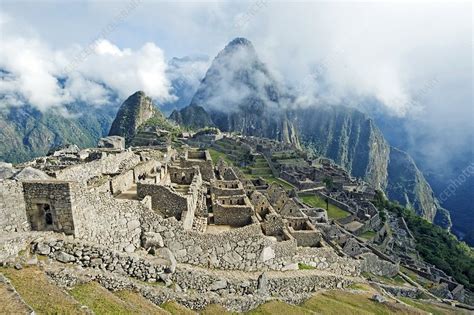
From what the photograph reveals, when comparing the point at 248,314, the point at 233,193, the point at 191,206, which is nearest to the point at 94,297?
the point at 248,314

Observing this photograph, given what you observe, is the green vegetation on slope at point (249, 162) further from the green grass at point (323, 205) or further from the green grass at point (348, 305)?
the green grass at point (348, 305)

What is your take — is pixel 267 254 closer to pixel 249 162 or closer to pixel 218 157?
pixel 218 157

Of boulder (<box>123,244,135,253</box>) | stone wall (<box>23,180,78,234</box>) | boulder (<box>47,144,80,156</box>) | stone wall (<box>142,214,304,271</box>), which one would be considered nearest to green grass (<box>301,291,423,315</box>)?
stone wall (<box>142,214,304,271</box>)

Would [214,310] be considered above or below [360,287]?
above

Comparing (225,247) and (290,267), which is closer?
(225,247)

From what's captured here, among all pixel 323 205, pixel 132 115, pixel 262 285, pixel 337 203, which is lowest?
pixel 337 203

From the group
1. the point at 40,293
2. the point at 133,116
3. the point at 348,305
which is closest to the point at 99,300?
the point at 40,293

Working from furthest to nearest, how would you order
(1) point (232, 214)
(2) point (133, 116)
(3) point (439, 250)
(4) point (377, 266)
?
(2) point (133, 116) < (3) point (439, 250) < (4) point (377, 266) < (1) point (232, 214)

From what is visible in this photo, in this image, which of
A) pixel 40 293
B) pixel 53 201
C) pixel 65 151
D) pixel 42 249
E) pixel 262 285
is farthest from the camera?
pixel 65 151
